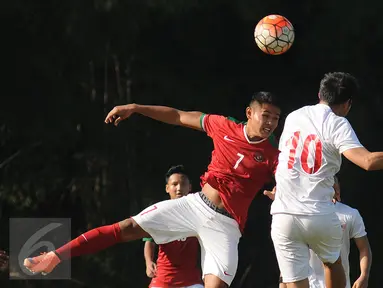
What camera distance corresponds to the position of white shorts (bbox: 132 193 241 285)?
6980mm

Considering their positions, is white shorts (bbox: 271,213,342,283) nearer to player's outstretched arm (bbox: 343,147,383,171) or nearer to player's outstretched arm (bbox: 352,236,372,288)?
player's outstretched arm (bbox: 343,147,383,171)

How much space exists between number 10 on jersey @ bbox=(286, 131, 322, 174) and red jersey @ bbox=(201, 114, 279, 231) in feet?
1.95

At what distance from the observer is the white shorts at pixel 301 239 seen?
6.40 m

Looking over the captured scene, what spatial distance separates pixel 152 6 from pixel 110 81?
1625 millimetres

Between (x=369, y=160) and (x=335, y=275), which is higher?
(x=369, y=160)

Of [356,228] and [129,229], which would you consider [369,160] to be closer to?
[129,229]

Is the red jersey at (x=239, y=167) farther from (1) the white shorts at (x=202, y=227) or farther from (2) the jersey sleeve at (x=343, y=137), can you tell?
(2) the jersey sleeve at (x=343, y=137)

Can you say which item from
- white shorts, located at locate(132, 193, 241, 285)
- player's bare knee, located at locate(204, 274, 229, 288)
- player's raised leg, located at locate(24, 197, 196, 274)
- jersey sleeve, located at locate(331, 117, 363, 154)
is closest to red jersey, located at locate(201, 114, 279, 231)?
white shorts, located at locate(132, 193, 241, 285)

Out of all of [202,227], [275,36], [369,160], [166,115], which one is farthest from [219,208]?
[275,36]

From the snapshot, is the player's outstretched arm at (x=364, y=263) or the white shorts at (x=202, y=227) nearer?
the white shorts at (x=202, y=227)

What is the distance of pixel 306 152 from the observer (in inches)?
249

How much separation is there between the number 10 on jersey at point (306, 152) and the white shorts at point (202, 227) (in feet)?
2.86

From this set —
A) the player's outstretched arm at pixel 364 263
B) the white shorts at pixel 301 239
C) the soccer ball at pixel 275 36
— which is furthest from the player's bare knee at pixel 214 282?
the soccer ball at pixel 275 36

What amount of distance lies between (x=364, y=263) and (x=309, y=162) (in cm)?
189
